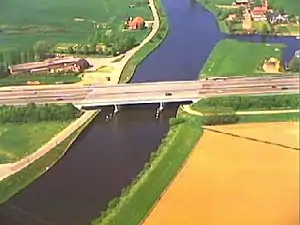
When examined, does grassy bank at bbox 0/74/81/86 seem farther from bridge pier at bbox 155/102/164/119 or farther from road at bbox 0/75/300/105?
bridge pier at bbox 155/102/164/119

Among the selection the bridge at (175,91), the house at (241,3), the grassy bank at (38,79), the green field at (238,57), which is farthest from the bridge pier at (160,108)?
the house at (241,3)

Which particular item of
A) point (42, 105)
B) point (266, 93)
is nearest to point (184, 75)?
point (266, 93)

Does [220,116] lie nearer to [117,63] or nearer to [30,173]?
[30,173]

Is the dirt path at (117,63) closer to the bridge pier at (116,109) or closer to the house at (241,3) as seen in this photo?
the bridge pier at (116,109)

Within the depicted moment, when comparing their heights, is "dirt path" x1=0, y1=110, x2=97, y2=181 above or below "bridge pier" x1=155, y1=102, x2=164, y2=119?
below

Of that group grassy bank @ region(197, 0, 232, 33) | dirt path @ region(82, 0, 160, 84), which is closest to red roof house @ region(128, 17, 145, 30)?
dirt path @ region(82, 0, 160, 84)
